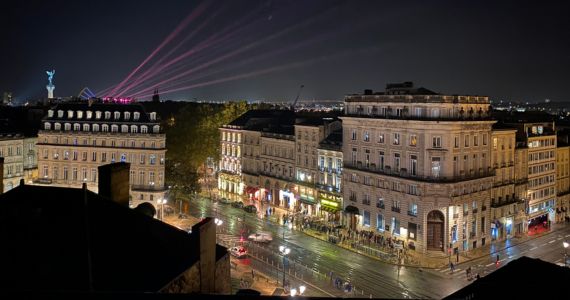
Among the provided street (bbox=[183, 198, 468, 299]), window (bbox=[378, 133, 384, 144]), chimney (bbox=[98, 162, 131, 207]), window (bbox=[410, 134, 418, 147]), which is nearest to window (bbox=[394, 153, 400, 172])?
window (bbox=[410, 134, 418, 147])

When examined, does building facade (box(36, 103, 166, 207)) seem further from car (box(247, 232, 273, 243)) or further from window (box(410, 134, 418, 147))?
window (box(410, 134, 418, 147))

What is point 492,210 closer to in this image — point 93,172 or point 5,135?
point 93,172

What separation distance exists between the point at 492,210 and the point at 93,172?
58401 millimetres

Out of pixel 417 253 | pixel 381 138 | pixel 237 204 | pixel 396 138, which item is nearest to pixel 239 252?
pixel 417 253

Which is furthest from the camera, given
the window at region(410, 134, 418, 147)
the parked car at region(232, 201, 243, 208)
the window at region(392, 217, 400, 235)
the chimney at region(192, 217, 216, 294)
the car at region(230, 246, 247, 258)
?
the parked car at region(232, 201, 243, 208)

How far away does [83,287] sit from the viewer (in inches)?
524

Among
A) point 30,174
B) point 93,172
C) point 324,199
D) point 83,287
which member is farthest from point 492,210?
point 30,174

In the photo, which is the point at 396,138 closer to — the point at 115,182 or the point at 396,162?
the point at 396,162

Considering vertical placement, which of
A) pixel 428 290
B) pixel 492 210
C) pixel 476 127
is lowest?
pixel 428 290

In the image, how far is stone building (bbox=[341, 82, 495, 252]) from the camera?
2479 inches

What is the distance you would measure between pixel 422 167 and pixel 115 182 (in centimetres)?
4797

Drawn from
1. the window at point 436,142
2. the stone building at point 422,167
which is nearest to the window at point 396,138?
the stone building at point 422,167

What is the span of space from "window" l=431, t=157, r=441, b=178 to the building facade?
4040cm

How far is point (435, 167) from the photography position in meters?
63.4
